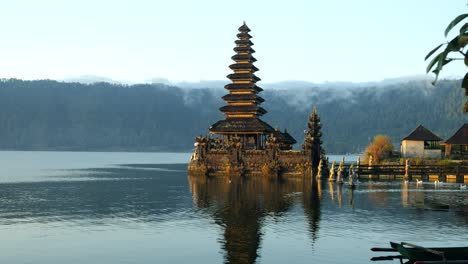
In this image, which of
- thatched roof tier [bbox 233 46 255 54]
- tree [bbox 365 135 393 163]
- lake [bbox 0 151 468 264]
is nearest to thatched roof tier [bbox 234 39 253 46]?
thatched roof tier [bbox 233 46 255 54]

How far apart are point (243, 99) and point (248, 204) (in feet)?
138

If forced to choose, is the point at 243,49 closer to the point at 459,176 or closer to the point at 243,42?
the point at 243,42

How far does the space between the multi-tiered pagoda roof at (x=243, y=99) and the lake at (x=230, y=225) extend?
80.7 ft

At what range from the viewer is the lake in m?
26.8

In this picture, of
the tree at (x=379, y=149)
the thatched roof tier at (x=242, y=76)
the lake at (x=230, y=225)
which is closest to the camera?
the lake at (x=230, y=225)

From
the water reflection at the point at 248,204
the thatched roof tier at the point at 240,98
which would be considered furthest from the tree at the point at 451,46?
the thatched roof tier at the point at 240,98

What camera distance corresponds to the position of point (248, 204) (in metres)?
47.2

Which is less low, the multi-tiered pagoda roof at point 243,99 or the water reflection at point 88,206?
the multi-tiered pagoda roof at point 243,99

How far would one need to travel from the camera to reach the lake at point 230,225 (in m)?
26.8

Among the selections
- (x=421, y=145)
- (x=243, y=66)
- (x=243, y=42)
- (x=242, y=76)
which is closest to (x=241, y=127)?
(x=242, y=76)

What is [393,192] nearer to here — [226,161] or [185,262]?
[226,161]

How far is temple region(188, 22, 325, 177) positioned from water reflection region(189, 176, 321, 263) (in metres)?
4.43

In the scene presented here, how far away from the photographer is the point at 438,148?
3477 inches

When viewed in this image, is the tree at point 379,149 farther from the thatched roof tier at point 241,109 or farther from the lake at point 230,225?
the lake at point 230,225
